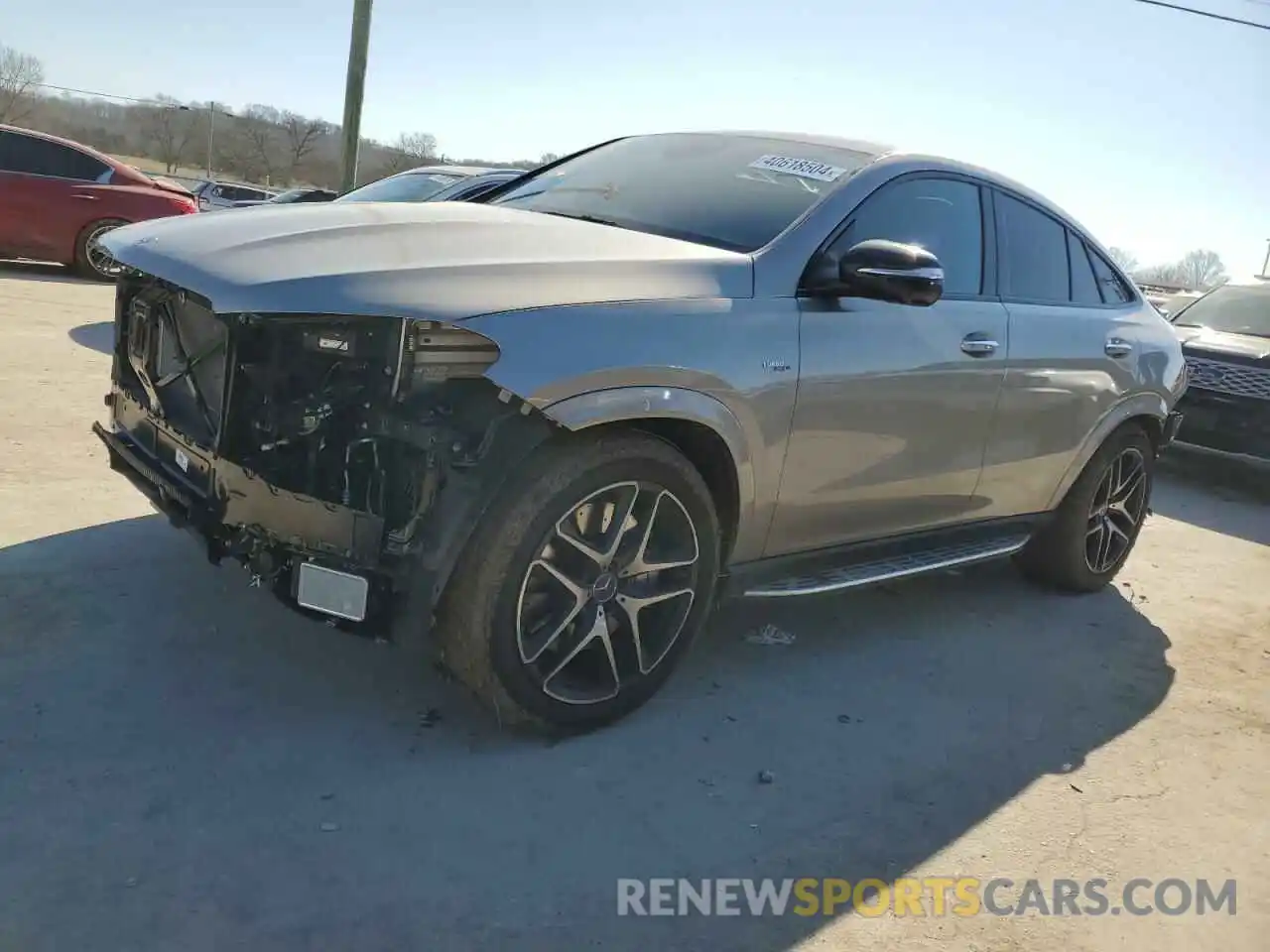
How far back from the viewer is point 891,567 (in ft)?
13.4

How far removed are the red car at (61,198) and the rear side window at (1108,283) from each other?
10395 millimetres

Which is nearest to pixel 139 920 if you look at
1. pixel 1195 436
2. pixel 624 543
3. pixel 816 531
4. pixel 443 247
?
pixel 624 543

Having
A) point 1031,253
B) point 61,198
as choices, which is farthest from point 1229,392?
point 61,198

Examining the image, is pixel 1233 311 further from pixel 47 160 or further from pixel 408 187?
pixel 47 160

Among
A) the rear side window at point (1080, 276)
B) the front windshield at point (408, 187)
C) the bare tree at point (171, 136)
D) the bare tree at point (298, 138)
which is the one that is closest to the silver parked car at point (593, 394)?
the rear side window at point (1080, 276)

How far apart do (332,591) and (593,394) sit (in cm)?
85

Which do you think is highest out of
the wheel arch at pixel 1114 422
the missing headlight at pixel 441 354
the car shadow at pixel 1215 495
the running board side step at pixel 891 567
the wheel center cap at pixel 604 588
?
the missing headlight at pixel 441 354

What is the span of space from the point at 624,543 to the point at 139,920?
156 cm

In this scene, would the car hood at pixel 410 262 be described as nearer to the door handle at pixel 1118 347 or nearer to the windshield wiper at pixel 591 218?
the windshield wiper at pixel 591 218

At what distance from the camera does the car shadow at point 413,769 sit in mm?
2432

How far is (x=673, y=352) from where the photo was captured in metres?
3.06

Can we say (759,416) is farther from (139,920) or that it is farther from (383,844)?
(139,920)

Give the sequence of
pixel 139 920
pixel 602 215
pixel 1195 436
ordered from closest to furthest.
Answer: pixel 139 920 → pixel 602 215 → pixel 1195 436

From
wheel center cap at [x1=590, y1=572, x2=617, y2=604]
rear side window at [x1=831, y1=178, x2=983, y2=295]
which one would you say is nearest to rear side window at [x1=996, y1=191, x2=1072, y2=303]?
rear side window at [x1=831, y1=178, x2=983, y2=295]
